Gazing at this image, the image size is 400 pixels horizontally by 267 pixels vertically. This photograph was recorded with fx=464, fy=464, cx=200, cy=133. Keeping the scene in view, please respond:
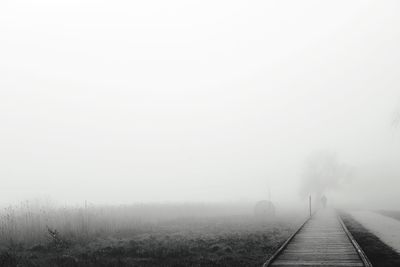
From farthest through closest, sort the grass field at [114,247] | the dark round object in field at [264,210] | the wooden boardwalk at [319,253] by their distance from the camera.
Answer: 1. the dark round object in field at [264,210]
2. the grass field at [114,247]
3. the wooden boardwalk at [319,253]

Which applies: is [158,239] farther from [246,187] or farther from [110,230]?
[246,187]

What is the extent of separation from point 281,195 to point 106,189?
257ft

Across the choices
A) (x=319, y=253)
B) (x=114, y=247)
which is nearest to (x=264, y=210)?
(x=114, y=247)

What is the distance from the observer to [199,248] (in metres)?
21.8

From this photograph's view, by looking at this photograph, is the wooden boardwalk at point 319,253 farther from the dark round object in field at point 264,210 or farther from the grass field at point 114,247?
the dark round object in field at point 264,210

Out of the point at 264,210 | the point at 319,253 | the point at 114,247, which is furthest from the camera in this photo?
the point at 264,210

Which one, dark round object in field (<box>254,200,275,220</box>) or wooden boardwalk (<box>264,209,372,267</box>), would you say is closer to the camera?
wooden boardwalk (<box>264,209,372,267</box>)

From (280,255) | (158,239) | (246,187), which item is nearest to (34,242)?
(158,239)

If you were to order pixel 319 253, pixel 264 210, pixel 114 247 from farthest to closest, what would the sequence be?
pixel 264 210 → pixel 114 247 → pixel 319 253

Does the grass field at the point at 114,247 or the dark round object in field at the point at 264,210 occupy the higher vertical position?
the grass field at the point at 114,247

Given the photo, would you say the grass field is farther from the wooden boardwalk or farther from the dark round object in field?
the dark round object in field

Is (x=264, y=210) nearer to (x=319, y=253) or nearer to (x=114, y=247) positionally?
(x=114, y=247)

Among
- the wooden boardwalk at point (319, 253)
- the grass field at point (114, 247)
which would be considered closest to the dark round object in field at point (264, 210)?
the grass field at point (114, 247)

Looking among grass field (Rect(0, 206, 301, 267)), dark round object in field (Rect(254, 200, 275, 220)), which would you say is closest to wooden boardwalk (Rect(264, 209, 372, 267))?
grass field (Rect(0, 206, 301, 267))
